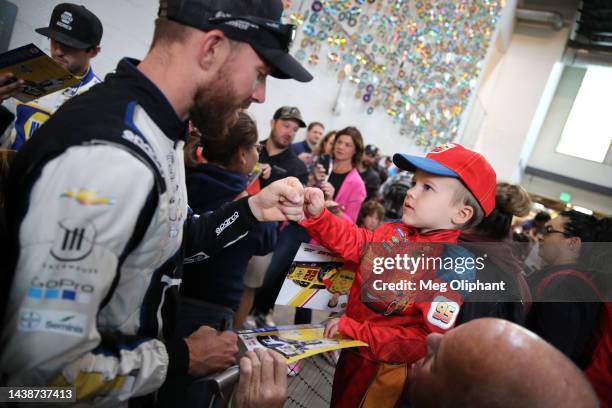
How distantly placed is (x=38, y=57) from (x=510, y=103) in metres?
13.8

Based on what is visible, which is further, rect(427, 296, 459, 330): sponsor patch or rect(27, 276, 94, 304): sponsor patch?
rect(427, 296, 459, 330): sponsor patch

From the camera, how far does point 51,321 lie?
650mm

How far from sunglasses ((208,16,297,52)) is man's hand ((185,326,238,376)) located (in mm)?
806

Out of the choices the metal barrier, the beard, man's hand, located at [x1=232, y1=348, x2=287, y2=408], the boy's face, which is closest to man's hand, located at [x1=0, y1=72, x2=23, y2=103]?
the beard

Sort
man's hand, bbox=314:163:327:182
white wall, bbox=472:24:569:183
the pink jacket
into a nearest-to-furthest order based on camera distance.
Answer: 1. man's hand, bbox=314:163:327:182
2. the pink jacket
3. white wall, bbox=472:24:569:183

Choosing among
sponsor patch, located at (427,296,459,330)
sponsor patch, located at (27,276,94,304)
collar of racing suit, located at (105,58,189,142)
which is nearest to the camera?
sponsor patch, located at (27,276,94,304)

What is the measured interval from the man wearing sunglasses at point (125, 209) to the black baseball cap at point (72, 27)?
47.7 inches

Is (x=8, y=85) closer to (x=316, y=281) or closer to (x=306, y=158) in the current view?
(x=316, y=281)

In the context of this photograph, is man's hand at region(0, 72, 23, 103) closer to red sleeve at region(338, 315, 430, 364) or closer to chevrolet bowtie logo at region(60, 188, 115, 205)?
chevrolet bowtie logo at region(60, 188, 115, 205)

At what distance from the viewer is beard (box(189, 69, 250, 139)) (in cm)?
94

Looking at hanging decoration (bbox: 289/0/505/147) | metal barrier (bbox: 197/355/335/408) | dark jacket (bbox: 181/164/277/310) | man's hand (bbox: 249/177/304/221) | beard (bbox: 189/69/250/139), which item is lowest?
metal barrier (bbox: 197/355/335/408)

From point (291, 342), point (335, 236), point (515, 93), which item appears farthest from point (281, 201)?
point (515, 93)

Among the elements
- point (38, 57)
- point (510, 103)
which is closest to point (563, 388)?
point (38, 57)

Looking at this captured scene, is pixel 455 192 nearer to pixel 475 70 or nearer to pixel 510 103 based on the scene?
pixel 475 70
